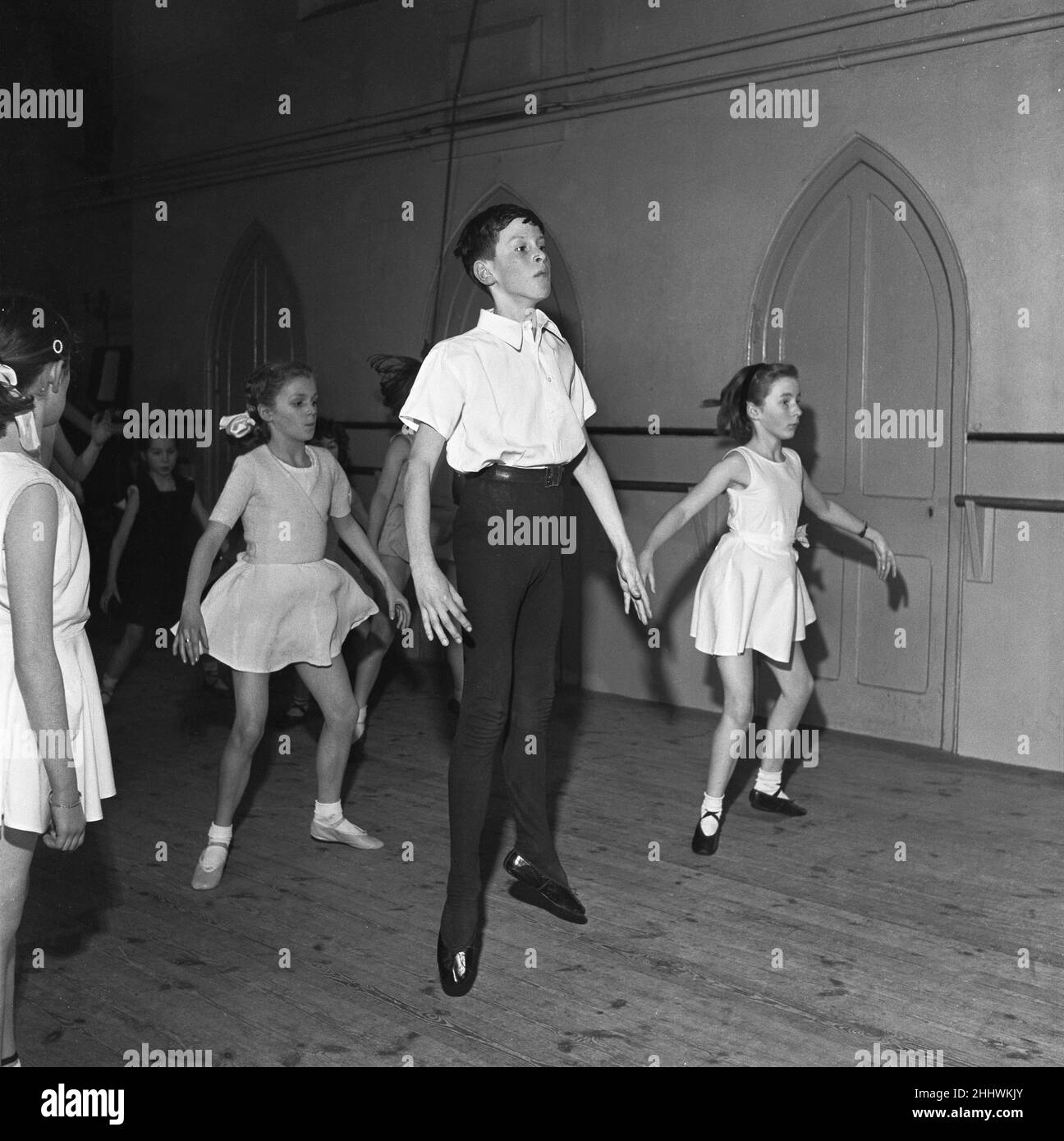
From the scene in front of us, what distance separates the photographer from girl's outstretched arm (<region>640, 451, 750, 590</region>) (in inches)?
173

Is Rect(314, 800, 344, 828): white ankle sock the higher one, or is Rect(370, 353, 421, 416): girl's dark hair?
Rect(370, 353, 421, 416): girl's dark hair

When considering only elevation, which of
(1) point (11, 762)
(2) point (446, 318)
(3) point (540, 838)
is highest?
(2) point (446, 318)

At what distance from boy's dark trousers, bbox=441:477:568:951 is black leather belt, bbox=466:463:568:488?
0.01 metres

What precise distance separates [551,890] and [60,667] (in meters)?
1.80

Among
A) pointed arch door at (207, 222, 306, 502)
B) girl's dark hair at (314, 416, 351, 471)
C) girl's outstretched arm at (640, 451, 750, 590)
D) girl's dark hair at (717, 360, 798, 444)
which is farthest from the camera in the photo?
pointed arch door at (207, 222, 306, 502)

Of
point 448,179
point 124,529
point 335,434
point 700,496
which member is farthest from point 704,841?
point 448,179

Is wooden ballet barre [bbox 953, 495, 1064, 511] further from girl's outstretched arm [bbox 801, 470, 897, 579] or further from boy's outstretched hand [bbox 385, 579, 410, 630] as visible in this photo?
boy's outstretched hand [bbox 385, 579, 410, 630]

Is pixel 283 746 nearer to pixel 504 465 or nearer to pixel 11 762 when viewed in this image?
pixel 504 465

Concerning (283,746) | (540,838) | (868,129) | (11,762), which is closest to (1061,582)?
(868,129)

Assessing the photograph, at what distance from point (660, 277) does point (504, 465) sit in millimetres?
3800

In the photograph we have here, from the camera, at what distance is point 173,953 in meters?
3.62

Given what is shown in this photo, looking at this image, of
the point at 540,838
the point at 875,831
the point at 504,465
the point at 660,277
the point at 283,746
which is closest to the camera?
the point at 504,465

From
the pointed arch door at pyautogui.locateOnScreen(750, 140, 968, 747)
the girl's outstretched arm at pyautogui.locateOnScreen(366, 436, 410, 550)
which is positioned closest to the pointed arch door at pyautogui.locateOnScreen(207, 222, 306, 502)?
the girl's outstretched arm at pyautogui.locateOnScreen(366, 436, 410, 550)

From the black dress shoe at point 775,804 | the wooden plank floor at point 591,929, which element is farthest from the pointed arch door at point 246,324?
the black dress shoe at point 775,804
